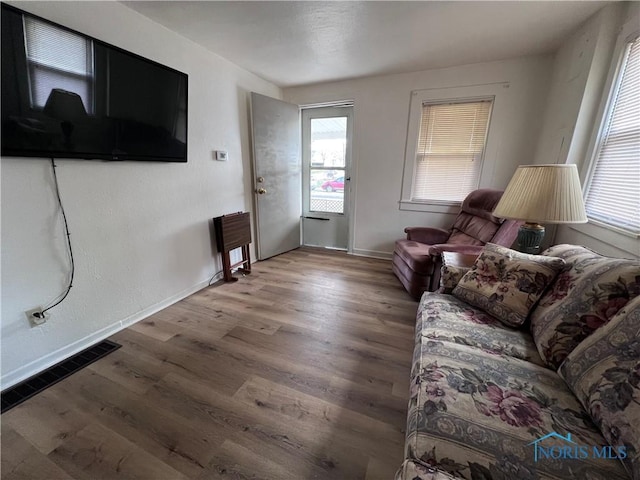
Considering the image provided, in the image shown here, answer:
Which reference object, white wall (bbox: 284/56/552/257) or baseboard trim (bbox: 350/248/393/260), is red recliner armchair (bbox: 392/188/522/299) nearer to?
white wall (bbox: 284/56/552/257)

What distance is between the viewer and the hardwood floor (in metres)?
1.07

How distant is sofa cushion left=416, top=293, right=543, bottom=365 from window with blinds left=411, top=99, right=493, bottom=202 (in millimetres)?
2008

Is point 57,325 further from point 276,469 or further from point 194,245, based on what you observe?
point 276,469

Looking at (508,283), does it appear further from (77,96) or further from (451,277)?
(77,96)

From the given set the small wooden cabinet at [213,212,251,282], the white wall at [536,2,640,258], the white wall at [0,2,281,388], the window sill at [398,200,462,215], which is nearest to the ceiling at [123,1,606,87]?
the white wall at [536,2,640,258]

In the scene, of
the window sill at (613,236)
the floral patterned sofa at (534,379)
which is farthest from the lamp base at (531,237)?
the window sill at (613,236)

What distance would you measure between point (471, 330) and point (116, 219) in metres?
2.35

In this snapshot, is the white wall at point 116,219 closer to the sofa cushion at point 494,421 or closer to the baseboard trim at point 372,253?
the baseboard trim at point 372,253

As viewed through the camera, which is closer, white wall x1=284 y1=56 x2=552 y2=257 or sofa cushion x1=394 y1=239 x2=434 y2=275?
sofa cushion x1=394 y1=239 x2=434 y2=275

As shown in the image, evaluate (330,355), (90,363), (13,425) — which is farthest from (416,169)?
(13,425)

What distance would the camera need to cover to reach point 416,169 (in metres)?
3.12

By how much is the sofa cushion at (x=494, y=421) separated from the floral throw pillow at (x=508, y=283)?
0.31 m

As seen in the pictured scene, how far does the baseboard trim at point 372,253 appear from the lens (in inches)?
138

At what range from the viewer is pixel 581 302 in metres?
1.03
